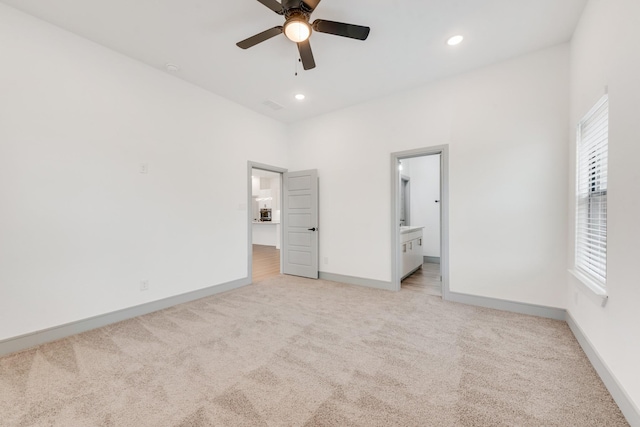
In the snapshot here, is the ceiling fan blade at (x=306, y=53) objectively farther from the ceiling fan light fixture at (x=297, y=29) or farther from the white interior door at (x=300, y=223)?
the white interior door at (x=300, y=223)

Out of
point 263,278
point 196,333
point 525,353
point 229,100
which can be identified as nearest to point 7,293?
point 196,333

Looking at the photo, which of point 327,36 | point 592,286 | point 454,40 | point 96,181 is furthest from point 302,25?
point 592,286

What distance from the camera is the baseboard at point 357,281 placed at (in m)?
4.20

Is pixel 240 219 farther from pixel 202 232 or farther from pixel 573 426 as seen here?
pixel 573 426

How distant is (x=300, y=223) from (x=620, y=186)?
4249 millimetres

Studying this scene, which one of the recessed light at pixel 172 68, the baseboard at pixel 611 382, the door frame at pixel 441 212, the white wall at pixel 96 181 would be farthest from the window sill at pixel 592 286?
the recessed light at pixel 172 68

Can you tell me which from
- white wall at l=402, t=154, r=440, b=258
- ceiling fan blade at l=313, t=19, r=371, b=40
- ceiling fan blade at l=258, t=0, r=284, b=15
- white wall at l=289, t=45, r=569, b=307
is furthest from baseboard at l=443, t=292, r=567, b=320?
ceiling fan blade at l=258, t=0, r=284, b=15

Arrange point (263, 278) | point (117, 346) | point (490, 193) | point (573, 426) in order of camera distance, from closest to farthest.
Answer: point (573, 426)
point (117, 346)
point (490, 193)
point (263, 278)

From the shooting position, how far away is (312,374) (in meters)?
1.98

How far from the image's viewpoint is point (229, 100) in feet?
14.1

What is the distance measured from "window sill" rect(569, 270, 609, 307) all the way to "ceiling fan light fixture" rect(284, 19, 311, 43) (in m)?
3.19

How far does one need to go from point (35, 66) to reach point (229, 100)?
2.26 metres

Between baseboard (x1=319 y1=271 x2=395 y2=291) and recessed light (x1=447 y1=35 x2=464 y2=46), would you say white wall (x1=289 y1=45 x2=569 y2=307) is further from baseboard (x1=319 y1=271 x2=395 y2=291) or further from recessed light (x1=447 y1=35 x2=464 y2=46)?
recessed light (x1=447 y1=35 x2=464 y2=46)

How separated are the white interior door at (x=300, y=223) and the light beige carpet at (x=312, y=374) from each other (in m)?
1.95
